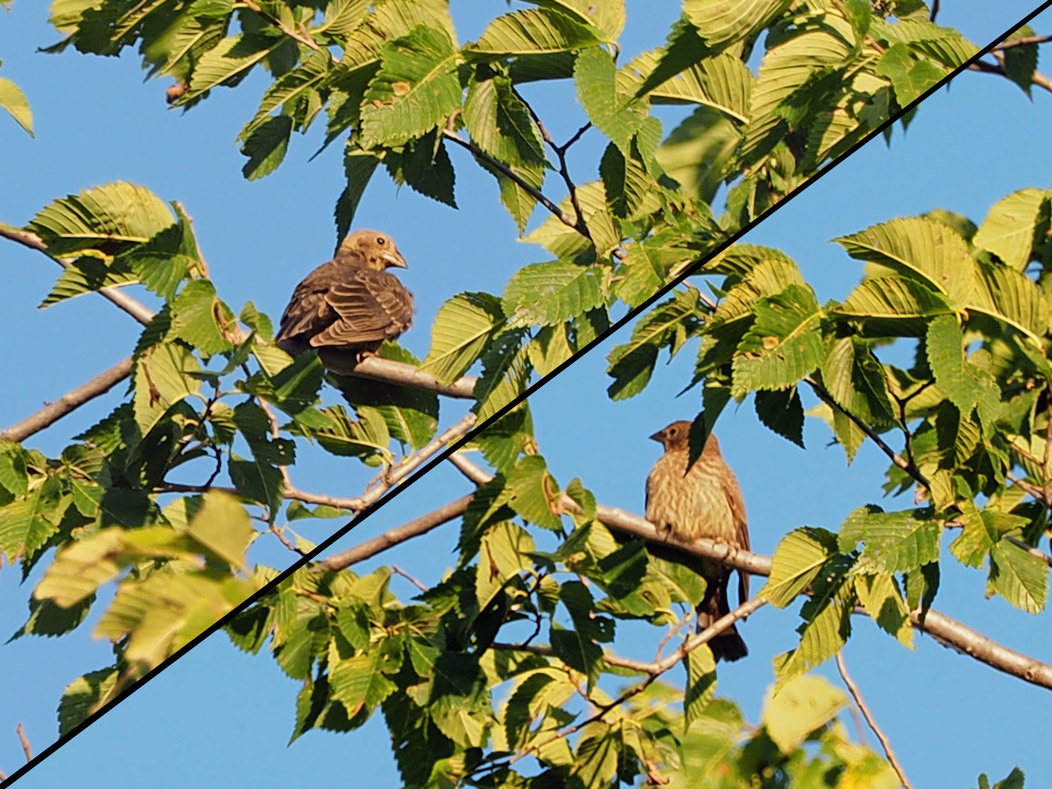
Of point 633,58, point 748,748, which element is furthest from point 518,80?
point 748,748

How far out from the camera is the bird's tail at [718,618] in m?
1.60

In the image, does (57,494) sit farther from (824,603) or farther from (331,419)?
(824,603)

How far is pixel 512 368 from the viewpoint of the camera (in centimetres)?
258

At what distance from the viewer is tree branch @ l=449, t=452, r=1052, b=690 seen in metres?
1.31

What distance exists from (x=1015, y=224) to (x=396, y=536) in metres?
0.78

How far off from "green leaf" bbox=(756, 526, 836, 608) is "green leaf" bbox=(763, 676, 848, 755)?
214 mm

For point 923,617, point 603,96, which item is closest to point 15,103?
point 603,96

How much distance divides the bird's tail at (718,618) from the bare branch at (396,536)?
13.5 inches

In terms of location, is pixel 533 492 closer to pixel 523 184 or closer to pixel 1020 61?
pixel 1020 61

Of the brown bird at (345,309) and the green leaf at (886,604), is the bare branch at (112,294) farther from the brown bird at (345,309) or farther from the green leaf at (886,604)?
the green leaf at (886,604)

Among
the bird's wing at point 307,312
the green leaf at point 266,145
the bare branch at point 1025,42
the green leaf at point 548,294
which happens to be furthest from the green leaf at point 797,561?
the bird's wing at point 307,312

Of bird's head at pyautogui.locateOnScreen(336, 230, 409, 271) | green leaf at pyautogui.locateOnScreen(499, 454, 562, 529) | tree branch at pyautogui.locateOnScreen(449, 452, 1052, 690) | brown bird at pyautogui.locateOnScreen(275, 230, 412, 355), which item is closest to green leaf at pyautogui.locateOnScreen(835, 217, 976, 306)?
tree branch at pyautogui.locateOnScreen(449, 452, 1052, 690)

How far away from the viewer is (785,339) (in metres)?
1.80

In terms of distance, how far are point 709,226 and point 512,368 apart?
432 millimetres
